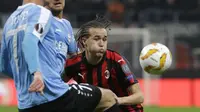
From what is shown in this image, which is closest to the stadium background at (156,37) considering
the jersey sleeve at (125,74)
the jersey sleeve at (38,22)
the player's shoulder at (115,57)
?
the player's shoulder at (115,57)

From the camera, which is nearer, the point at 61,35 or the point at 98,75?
the point at 61,35

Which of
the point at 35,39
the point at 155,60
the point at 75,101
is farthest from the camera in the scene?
the point at 155,60

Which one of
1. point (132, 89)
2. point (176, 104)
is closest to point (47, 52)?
point (132, 89)

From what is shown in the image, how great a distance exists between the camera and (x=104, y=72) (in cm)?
535

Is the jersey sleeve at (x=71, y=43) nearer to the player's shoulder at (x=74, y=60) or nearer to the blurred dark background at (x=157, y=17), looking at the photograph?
the player's shoulder at (x=74, y=60)

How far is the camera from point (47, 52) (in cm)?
444

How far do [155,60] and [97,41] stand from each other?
0.70 metres

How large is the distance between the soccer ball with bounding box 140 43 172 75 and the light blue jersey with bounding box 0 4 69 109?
52.0 inches

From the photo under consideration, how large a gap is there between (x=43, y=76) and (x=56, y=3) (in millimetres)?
857

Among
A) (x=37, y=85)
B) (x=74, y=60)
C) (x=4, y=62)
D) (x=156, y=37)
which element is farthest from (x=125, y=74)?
(x=156, y=37)

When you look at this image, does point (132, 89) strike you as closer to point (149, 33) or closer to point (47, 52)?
point (47, 52)

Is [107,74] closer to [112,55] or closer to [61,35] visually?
[112,55]

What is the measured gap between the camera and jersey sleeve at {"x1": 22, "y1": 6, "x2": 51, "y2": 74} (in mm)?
4191

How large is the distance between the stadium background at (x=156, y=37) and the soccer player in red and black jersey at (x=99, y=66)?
6.31 m
